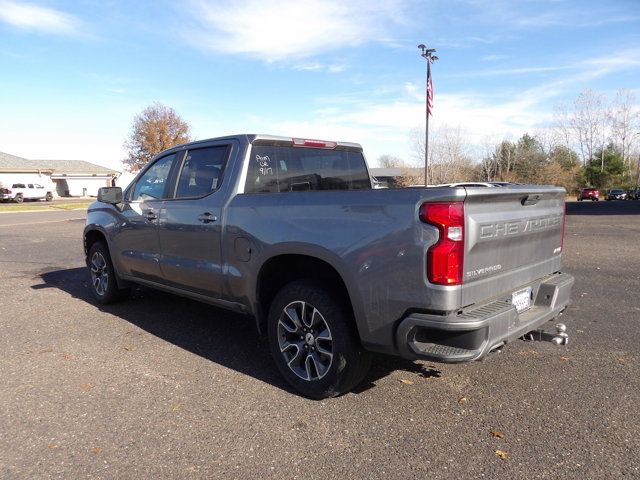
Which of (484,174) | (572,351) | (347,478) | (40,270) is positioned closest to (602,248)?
(572,351)

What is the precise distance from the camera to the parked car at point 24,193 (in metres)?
43.6

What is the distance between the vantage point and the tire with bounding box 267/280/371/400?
3434 mm

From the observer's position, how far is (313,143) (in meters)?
4.85

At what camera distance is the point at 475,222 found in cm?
300

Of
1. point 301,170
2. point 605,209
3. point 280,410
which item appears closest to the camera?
point 280,410

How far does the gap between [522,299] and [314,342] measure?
4.97 ft

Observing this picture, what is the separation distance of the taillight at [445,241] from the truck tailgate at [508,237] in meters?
0.07

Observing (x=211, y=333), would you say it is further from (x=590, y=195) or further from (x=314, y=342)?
(x=590, y=195)

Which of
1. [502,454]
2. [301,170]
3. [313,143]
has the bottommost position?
[502,454]

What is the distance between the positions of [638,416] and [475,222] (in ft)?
5.76

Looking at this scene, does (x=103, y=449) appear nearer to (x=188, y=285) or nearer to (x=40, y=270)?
(x=188, y=285)

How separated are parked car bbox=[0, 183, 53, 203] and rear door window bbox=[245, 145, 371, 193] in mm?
46989

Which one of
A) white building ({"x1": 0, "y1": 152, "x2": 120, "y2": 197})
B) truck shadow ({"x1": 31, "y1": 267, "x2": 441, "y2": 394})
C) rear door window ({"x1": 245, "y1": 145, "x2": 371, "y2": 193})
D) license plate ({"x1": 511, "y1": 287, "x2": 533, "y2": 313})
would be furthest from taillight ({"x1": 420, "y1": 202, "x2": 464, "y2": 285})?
white building ({"x1": 0, "y1": 152, "x2": 120, "y2": 197})

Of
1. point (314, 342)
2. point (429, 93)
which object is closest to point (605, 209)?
point (429, 93)
